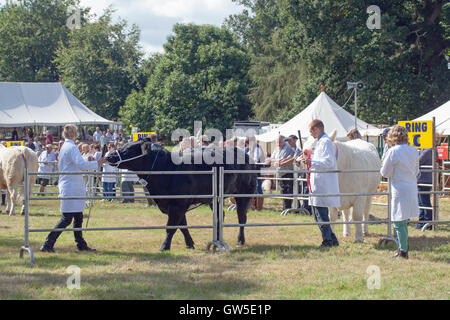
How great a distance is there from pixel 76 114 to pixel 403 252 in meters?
29.5

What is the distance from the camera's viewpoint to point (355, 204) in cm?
981

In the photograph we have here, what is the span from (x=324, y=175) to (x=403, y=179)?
130cm

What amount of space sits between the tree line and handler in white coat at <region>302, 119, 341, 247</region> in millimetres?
22711

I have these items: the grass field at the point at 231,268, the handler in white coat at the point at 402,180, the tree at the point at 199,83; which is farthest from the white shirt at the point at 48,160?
the tree at the point at 199,83

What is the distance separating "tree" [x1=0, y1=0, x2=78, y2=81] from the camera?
61.4 meters

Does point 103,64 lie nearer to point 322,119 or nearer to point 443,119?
point 322,119

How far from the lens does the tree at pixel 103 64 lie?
55719 mm

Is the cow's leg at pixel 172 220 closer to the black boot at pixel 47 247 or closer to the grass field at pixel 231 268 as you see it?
the grass field at pixel 231 268

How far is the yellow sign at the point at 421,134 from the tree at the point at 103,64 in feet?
156

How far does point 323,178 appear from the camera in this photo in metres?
8.83

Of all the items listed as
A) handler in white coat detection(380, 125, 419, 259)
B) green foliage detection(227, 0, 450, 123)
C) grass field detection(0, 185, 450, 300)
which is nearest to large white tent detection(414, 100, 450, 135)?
grass field detection(0, 185, 450, 300)

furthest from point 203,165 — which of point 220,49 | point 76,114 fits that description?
point 220,49

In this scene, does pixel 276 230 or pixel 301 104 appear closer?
pixel 276 230

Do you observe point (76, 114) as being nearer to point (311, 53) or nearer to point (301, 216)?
point (311, 53)
